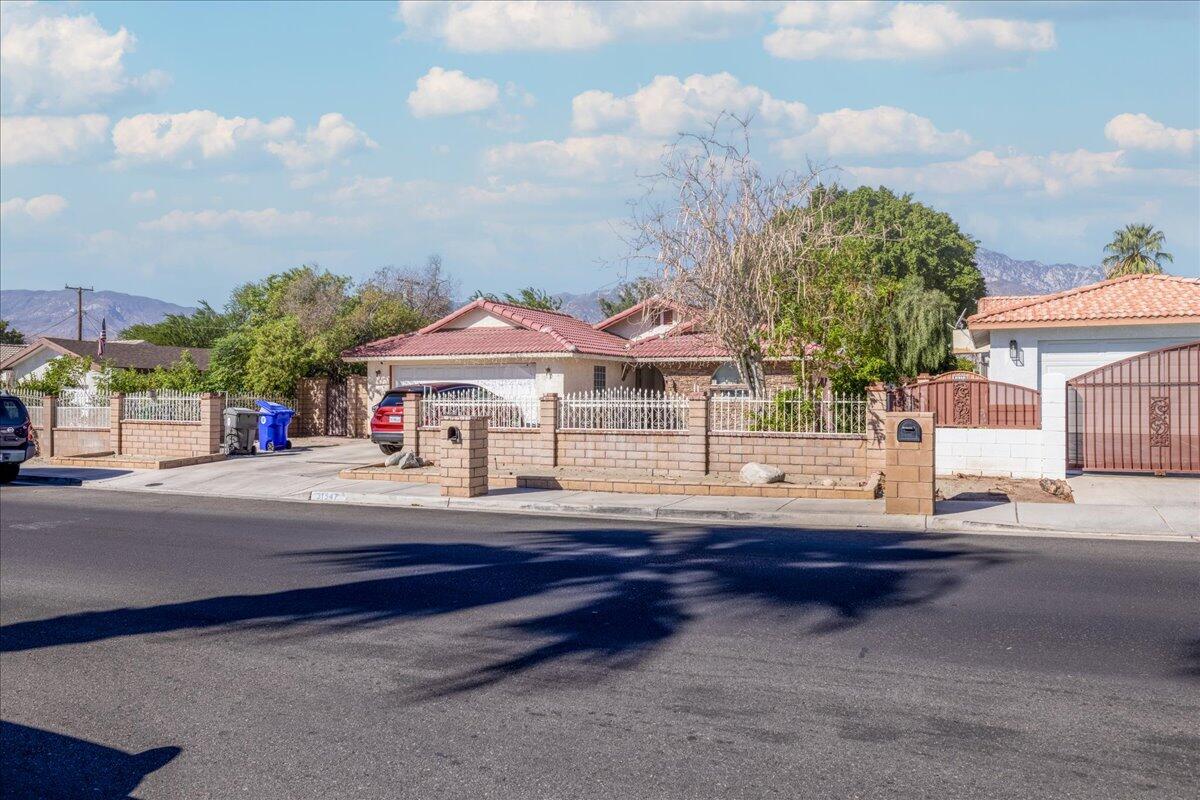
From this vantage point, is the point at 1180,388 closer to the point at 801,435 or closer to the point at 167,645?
the point at 801,435

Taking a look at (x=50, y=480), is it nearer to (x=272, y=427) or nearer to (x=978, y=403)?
(x=272, y=427)

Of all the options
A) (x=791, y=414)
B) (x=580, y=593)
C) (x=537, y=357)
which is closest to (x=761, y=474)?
(x=791, y=414)

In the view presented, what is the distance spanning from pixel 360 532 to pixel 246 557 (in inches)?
80.9

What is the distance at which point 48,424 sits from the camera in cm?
2633

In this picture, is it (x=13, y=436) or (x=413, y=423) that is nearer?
(x=413, y=423)

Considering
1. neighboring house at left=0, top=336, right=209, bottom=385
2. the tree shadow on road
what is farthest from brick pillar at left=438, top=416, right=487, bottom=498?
neighboring house at left=0, top=336, right=209, bottom=385

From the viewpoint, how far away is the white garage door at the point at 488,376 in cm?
2859

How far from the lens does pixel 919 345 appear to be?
142ft

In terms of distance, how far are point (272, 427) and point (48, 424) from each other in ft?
20.0

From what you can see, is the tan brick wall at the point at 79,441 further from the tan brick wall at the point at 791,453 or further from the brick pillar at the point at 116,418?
the tan brick wall at the point at 791,453

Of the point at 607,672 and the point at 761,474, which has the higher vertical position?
the point at 761,474

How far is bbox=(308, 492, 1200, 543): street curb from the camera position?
12.4 metres

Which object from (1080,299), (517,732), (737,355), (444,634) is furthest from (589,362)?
(517,732)

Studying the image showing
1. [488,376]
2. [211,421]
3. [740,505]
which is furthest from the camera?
[488,376]
